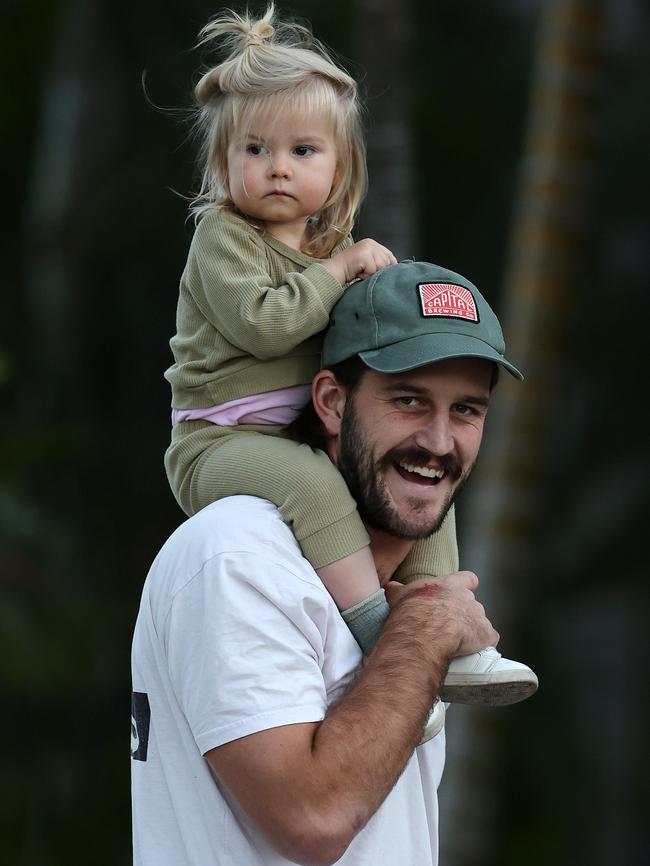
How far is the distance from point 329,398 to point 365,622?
520 mm

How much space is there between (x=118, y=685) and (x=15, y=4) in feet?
17.8

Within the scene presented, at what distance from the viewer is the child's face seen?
10.5 ft

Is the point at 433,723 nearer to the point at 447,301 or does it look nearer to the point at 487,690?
the point at 487,690

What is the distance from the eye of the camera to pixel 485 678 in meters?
2.99

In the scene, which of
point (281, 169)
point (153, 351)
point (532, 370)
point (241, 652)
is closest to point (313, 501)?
point (241, 652)

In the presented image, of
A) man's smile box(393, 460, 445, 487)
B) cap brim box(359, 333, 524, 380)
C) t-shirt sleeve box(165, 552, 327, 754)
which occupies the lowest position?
t-shirt sleeve box(165, 552, 327, 754)

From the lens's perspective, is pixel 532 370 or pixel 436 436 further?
pixel 532 370

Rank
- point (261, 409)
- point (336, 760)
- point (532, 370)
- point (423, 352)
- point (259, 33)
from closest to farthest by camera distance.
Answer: point (336, 760)
point (423, 352)
point (261, 409)
point (259, 33)
point (532, 370)

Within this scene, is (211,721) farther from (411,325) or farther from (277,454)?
(411,325)

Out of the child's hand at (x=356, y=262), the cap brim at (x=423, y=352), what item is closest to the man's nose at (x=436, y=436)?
the cap brim at (x=423, y=352)

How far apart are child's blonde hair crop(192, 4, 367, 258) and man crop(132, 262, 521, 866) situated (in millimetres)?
323

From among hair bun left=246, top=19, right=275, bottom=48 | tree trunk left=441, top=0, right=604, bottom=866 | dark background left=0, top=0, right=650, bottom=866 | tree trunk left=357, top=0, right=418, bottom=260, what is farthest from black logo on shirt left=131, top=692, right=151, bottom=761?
dark background left=0, top=0, right=650, bottom=866

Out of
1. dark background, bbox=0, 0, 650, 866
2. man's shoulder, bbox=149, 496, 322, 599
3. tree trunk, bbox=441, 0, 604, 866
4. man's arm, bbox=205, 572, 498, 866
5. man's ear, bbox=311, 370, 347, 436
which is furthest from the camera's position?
dark background, bbox=0, 0, 650, 866

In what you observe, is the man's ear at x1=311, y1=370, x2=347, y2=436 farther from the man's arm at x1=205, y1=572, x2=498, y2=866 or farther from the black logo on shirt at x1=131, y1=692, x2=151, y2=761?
the black logo on shirt at x1=131, y1=692, x2=151, y2=761
